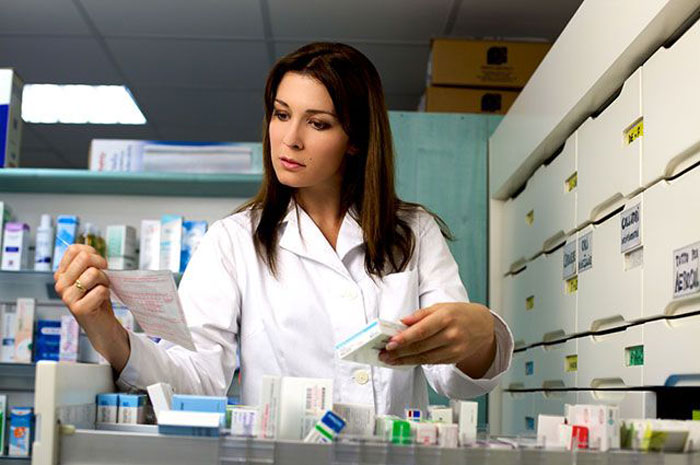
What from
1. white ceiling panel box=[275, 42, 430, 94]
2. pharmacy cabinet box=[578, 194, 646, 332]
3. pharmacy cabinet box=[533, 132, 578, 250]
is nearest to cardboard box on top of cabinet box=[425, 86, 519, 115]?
white ceiling panel box=[275, 42, 430, 94]

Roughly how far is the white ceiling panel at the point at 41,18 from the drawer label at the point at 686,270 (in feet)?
10.2

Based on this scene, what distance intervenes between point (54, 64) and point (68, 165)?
6.80 feet

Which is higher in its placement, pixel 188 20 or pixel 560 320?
pixel 188 20

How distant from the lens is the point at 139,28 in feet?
13.5

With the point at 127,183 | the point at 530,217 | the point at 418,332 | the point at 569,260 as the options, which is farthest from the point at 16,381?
the point at 418,332

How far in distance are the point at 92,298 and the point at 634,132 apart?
3.67 feet

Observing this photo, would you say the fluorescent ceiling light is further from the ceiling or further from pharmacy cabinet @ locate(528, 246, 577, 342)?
pharmacy cabinet @ locate(528, 246, 577, 342)

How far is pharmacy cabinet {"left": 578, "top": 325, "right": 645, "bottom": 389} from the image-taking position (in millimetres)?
1694

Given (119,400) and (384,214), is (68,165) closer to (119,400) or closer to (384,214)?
(384,214)

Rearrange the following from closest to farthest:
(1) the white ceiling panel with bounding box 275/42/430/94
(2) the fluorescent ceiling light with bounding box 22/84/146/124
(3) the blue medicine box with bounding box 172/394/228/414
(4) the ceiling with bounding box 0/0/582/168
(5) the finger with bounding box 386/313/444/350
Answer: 1. (3) the blue medicine box with bounding box 172/394/228/414
2. (5) the finger with bounding box 386/313/444/350
3. (4) the ceiling with bounding box 0/0/582/168
4. (1) the white ceiling panel with bounding box 275/42/430/94
5. (2) the fluorescent ceiling light with bounding box 22/84/146/124

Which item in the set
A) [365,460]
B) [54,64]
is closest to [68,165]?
[54,64]

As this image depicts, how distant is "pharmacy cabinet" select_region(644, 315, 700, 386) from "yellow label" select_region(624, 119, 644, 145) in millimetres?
376

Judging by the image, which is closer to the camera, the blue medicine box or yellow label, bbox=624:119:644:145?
the blue medicine box

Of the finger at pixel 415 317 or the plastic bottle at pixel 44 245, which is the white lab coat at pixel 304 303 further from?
the plastic bottle at pixel 44 245
